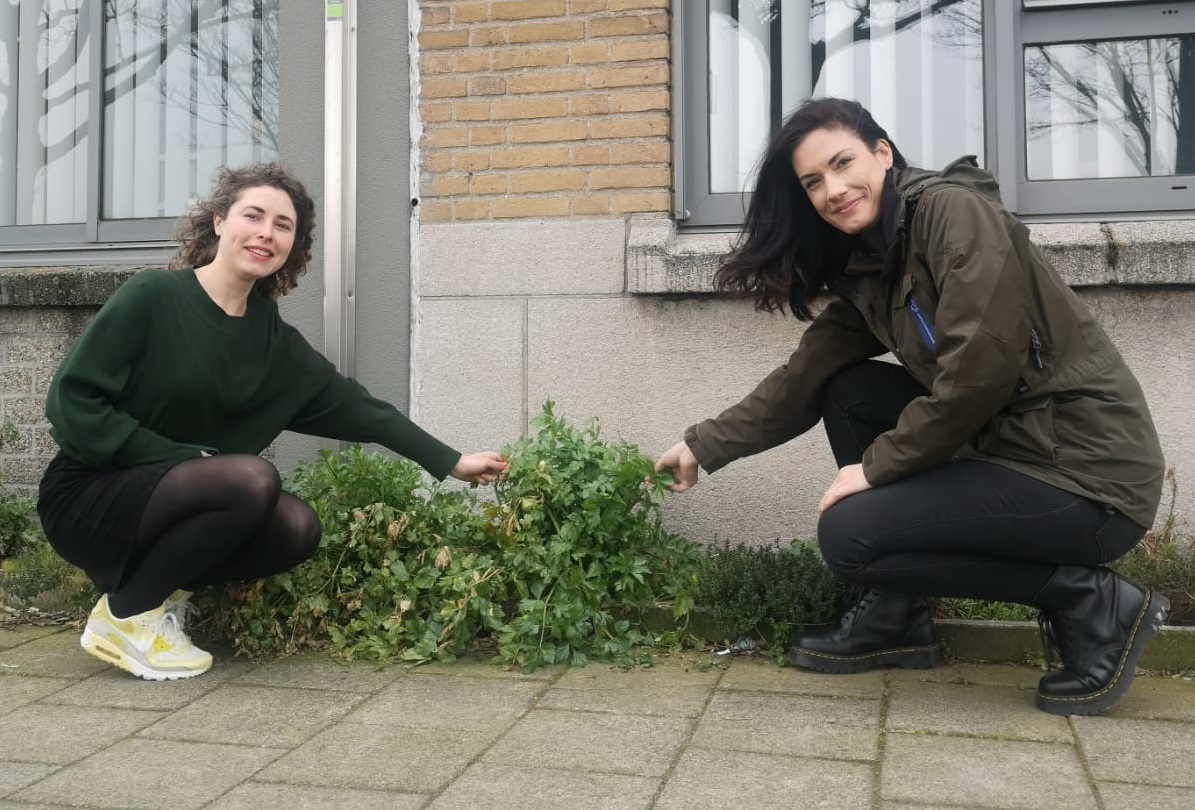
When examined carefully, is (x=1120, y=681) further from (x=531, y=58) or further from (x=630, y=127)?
(x=531, y=58)

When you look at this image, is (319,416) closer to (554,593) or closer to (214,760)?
(554,593)

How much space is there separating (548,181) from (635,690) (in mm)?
2159

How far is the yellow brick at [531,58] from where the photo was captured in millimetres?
4770

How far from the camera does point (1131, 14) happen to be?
4719 millimetres

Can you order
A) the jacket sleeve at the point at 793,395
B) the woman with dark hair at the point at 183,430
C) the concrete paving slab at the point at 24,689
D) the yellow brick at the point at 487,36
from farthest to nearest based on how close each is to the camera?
the yellow brick at the point at 487,36, the jacket sleeve at the point at 793,395, the woman with dark hair at the point at 183,430, the concrete paving slab at the point at 24,689

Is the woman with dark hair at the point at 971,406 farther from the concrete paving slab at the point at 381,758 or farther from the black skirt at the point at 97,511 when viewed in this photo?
the black skirt at the point at 97,511

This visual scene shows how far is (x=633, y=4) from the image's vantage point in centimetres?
470

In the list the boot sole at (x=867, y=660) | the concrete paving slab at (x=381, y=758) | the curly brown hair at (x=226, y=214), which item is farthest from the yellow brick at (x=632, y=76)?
the concrete paving slab at (x=381, y=758)

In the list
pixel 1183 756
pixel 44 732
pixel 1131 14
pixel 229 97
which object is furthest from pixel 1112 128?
pixel 44 732

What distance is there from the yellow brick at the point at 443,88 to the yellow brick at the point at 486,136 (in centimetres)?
Answer: 16

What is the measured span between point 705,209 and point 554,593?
1877 millimetres

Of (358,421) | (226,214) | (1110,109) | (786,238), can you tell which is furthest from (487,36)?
(1110,109)

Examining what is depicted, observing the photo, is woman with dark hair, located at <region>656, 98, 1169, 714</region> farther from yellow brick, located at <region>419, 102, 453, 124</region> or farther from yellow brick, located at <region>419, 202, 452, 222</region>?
yellow brick, located at <region>419, 102, 453, 124</region>

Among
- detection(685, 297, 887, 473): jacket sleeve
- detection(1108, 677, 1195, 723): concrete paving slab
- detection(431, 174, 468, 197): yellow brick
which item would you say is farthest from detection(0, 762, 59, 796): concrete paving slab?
detection(431, 174, 468, 197): yellow brick
